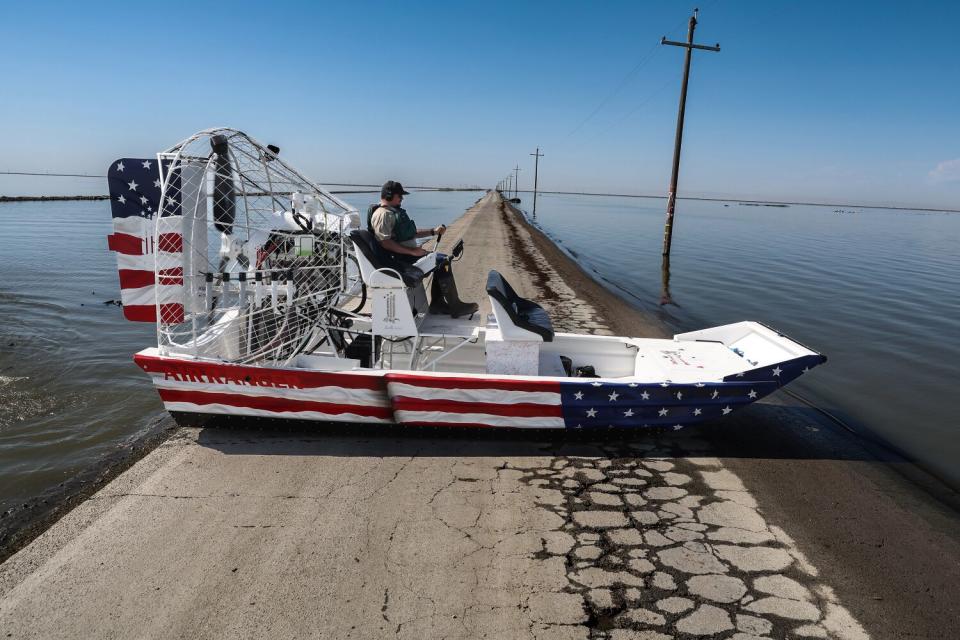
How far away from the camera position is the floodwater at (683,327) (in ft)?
20.1

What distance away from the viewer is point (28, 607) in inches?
125

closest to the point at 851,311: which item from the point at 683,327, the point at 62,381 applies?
the point at 683,327

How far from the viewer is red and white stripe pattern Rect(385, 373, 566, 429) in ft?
16.4

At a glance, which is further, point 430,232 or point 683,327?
point 683,327

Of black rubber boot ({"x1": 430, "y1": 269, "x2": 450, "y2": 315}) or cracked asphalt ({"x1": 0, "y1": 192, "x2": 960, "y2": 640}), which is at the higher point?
black rubber boot ({"x1": 430, "y1": 269, "x2": 450, "y2": 315})

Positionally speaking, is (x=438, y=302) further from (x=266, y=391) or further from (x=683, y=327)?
(x=683, y=327)

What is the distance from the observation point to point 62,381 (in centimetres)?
760

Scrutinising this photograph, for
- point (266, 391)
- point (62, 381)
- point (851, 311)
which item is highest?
point (266, 391)

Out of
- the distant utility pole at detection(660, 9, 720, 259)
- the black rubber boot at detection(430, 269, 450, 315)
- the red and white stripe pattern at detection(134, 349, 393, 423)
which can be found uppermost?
the distant utility pole at detection(660, 9, 720, 259)

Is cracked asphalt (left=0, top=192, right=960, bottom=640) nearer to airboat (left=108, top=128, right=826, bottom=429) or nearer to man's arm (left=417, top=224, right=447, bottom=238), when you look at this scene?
airboat (left=108, top=128, right=826, bottom=429)

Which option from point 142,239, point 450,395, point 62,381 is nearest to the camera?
point 142,239

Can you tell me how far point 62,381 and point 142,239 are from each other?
4.22 m

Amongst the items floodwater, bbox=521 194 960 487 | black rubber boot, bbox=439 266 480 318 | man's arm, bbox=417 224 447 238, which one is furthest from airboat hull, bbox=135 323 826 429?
floodwater, bbox=521 194 960 487

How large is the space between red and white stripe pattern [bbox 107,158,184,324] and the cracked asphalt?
154cm
